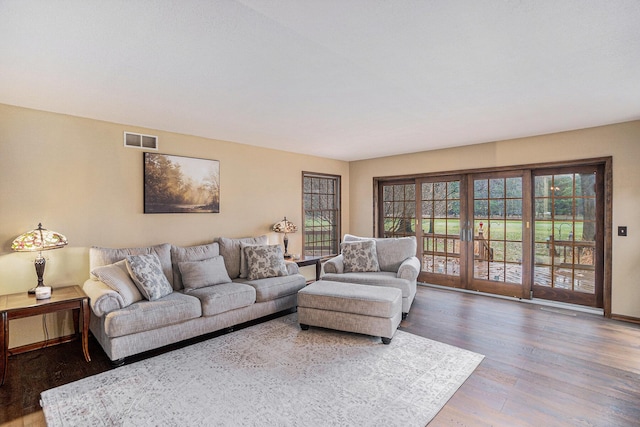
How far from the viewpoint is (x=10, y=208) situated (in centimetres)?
308

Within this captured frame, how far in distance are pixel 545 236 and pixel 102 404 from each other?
17.7ft

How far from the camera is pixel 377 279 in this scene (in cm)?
416

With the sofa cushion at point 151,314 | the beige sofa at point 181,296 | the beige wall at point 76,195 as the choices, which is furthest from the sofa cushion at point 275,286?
the beige wall at point 76,195

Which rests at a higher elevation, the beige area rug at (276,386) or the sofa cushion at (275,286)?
the sofa cushion at (275,286)

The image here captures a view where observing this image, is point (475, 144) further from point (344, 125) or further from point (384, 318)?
point (384, 318)

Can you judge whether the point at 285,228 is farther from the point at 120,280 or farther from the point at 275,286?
the point at 120,280

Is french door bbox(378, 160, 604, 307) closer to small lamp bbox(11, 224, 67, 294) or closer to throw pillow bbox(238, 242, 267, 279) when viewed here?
throw pillow bbox(238, 242, 267, 279)

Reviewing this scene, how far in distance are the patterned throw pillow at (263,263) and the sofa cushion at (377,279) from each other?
0.68 meters

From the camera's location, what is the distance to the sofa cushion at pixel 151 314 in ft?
9.14

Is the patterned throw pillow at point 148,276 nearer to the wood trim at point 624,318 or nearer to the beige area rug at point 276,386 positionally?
the beige area rug at point 276,386

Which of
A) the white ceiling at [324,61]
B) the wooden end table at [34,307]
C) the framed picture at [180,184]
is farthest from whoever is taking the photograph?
the framed picture at [180,184]

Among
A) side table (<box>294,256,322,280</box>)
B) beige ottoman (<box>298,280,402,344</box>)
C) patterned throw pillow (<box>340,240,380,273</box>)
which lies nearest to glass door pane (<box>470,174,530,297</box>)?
patterned throw pillow (<box>340,240,380,273</box>)

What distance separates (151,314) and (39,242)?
120 centimetres

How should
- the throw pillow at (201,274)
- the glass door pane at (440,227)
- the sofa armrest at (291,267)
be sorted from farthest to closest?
the glass door pane at (440,227), the sofa armrest at (291,267), the throw pillow at (201,274)
